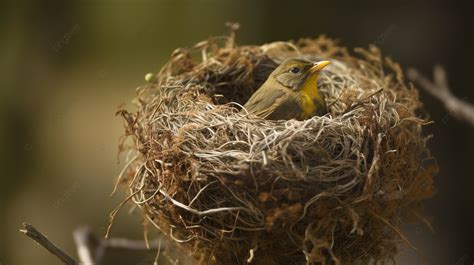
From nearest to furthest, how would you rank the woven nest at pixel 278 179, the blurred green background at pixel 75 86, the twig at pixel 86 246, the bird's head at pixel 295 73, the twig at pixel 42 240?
1. the twig at pixel 42 240
2. the woven nest at pixel 278 179
3. the twig at pixel 86 246
4. the bird's head at pixel 295 73
5. the blurred green background at pixel 75 86

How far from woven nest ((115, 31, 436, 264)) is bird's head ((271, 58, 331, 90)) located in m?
0.36

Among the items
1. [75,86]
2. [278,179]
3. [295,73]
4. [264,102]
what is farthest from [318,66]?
[75,86]

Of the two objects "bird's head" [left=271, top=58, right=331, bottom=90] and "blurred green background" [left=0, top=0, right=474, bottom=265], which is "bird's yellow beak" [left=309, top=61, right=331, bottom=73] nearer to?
"bird's head" [left=271, top=58, right=331, bottom=90]

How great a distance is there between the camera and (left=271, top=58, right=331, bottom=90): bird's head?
394cm

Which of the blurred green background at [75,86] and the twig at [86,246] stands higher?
the twig at [86,246]

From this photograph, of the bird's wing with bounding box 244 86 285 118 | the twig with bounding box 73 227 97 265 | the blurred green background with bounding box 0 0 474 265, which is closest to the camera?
the twig with bounding box 73 227 97 265

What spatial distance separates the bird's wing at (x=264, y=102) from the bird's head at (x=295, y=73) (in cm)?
10

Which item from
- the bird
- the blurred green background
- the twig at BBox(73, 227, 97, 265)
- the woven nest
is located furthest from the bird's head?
the blurred green background

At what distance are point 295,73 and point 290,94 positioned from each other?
133 mm

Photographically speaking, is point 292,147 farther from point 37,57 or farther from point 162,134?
point 37,57

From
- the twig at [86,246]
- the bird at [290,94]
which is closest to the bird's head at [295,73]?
the bird at [290,94]

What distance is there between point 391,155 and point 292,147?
1.51 feet

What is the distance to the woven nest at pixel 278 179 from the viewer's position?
2.92 meters

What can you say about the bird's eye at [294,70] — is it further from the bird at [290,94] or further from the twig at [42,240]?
the twig at [42,240]
